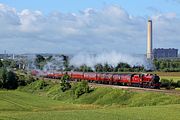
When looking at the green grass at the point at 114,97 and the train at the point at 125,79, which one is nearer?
the green grass at the point at 114,97

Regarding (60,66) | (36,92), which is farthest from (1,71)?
(60,66)

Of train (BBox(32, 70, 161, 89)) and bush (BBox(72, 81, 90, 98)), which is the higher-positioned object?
train (BBox(32, 70, 161, 89))

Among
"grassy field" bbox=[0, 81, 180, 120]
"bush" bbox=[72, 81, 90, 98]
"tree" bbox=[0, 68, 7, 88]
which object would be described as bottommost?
"grassy field" bbox=[0, 81, 180, 120]

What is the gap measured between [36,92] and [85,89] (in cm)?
3122

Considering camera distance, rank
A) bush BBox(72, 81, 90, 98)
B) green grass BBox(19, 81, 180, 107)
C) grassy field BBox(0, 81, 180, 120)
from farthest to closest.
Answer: bush BBox(72, 81, 90, 98)
green grass BBox(19, 81, 180, 107)
grassy field BBox(0, 81, 180, 120)

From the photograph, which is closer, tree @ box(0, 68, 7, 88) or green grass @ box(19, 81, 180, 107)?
green grass @ box(19, 81, 180, 107)

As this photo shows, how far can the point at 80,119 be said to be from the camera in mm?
37250

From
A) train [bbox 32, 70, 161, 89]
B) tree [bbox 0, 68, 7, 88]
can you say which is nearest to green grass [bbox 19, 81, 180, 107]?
train [bbox 32, 70, 161, 89]

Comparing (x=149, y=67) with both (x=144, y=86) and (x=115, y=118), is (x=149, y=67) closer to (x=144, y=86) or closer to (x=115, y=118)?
(x=144, y=86)

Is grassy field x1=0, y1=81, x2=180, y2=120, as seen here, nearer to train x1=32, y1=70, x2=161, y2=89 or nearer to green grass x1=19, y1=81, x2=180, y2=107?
green grass x1=19, y1=81, x2=180, y2=107

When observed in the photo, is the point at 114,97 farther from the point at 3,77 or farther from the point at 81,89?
the point at 3,77

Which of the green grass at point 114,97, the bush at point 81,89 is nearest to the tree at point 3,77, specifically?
the green grass at point 114,97

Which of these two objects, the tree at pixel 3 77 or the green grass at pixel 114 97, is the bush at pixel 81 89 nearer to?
the green grass at pixel 114 97

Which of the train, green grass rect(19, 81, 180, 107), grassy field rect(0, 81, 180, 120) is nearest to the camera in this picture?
grassy field rect(0, 81, 180, 120)
